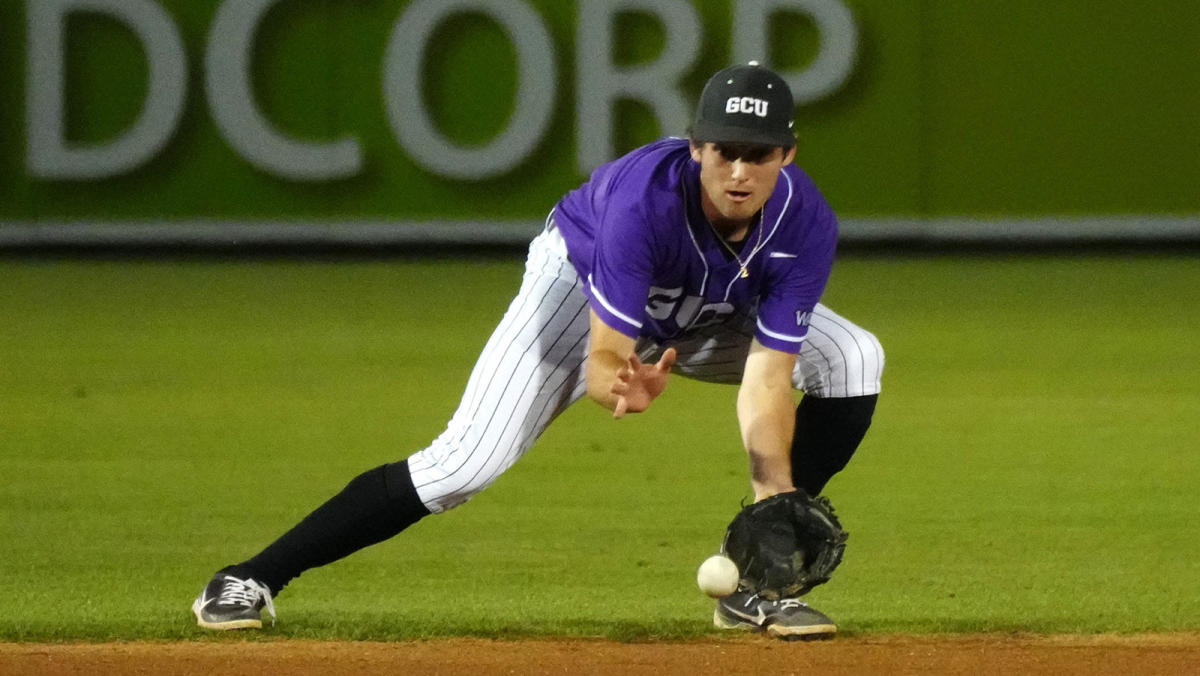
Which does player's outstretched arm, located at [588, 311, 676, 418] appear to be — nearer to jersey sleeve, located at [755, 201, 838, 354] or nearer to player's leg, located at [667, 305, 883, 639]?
jersey sleeve, located at [755, 201, 838, 354]

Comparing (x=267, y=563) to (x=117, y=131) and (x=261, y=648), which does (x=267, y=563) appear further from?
(x=117, y=131)

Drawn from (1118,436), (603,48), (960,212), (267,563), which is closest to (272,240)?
(603,48)

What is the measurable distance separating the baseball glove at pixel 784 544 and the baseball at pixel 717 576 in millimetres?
86

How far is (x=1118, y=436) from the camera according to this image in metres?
7.42

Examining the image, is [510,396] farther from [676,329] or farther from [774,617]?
[774,617]

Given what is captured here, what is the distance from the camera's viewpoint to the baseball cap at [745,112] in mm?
4004

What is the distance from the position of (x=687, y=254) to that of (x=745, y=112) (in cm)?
39

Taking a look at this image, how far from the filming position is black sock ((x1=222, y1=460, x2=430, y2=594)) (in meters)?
4.41

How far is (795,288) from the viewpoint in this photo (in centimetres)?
433

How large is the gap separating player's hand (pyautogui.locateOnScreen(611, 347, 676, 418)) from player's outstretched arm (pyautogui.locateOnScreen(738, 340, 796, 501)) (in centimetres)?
53

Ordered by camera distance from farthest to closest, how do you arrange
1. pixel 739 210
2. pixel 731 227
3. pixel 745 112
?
pixel 731 227 → pixel 739 210 → pixel 745 112

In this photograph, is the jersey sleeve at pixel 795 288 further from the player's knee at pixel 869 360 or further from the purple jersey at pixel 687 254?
the player's knee at pixel 869 360

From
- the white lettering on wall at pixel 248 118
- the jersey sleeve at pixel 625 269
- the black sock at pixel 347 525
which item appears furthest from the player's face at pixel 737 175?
the white lettering on wall at pixel 248 118

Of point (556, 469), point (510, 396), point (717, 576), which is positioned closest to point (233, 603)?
point (510, 396)
